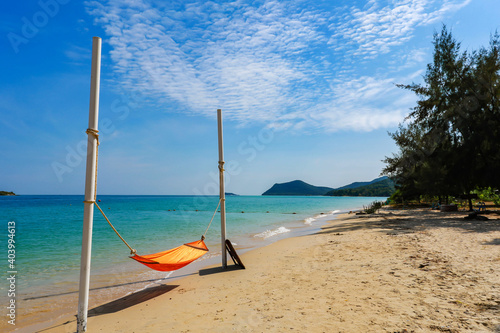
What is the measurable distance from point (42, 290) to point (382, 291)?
6.91 metres

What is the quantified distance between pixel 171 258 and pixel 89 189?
2.58 m

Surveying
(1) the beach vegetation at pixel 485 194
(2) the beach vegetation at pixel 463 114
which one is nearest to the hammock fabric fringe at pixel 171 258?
(2) the beach vegetation at pixel 463 114

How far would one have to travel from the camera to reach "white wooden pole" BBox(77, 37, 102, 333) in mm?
3510

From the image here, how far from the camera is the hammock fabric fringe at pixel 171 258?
202 inches

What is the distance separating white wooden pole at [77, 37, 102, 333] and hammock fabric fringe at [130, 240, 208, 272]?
4.44ft

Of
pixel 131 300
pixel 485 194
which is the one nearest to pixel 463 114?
pixel 485 194

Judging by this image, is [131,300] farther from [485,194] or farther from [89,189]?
[485,194]

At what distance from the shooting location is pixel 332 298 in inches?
161

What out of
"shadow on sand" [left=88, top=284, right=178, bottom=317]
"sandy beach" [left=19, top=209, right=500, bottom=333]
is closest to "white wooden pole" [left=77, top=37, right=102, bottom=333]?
"sandy beach" [left=19, top=209, right=500, bottom=333]

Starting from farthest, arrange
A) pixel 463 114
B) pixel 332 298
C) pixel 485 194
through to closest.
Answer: pixel 485 194 < pixel 463 114 < pixel 332 298

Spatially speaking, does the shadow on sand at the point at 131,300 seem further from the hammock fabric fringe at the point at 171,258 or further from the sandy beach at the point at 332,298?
the hammock fabric fringe at the point at 171,258

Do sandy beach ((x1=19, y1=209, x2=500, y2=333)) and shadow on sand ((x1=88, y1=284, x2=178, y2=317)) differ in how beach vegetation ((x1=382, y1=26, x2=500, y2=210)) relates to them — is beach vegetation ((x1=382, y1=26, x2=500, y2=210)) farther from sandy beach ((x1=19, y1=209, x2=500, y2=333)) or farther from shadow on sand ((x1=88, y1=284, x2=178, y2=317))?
shadow on sand ((x1=88, y1=284, x2=178, y2=317))

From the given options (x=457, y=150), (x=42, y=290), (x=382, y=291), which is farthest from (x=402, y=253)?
(x=457, y=150)

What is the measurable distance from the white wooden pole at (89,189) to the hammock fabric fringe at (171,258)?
1.35 m
